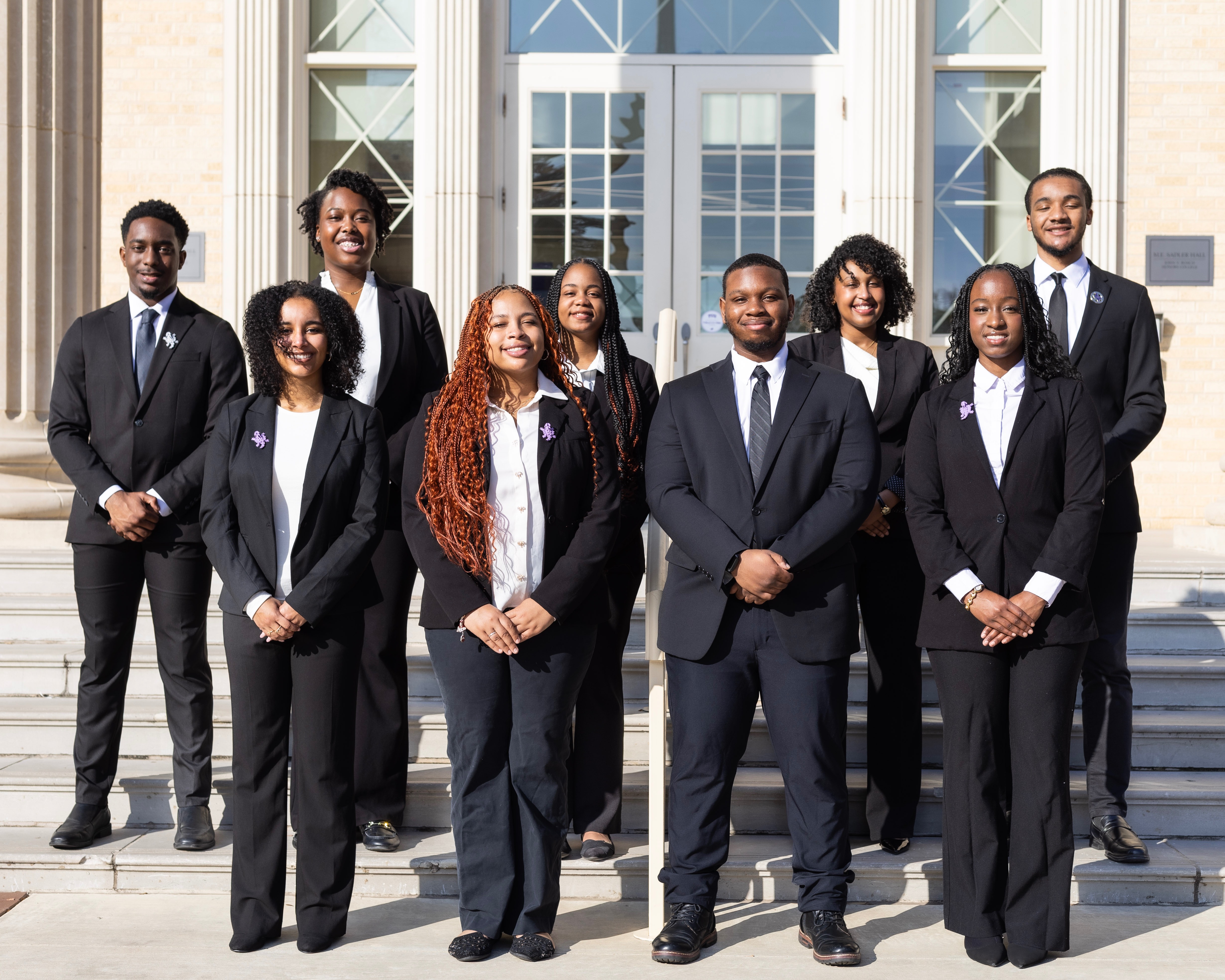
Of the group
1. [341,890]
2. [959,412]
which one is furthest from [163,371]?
[959,412]

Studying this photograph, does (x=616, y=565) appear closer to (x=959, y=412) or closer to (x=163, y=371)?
(x=959, y=412)

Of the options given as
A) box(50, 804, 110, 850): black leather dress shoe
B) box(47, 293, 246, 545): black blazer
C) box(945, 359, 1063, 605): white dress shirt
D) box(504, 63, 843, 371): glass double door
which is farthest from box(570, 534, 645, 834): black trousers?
box(504, 63, 843, 371): glass double door

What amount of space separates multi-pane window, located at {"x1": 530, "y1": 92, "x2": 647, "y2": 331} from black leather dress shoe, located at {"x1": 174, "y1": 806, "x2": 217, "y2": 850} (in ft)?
15.3

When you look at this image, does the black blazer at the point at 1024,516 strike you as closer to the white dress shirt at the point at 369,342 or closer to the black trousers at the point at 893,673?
the black trousers at the point at 893,673

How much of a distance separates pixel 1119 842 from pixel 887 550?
1314 millimetres

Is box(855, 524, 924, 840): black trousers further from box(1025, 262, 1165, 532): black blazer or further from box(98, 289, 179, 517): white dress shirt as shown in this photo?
box(98, 289, 179, 517): white dress shirt

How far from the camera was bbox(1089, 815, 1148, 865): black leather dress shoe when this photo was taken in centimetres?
441

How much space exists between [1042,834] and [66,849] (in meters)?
3.35

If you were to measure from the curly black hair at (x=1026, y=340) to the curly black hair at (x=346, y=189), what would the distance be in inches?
86.7

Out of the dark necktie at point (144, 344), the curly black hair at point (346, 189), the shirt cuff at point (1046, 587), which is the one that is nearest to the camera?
the shirt cuff at point (1046, 587)

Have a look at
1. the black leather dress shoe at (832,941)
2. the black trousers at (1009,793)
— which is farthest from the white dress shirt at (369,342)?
the black leather dress shoe at (832,941)

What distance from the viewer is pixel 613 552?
4410mm

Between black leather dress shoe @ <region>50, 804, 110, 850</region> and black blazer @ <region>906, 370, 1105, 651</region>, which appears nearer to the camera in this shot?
black blazer @ <region>906, 370, 1105, 651</region>

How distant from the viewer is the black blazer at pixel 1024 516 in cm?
381
